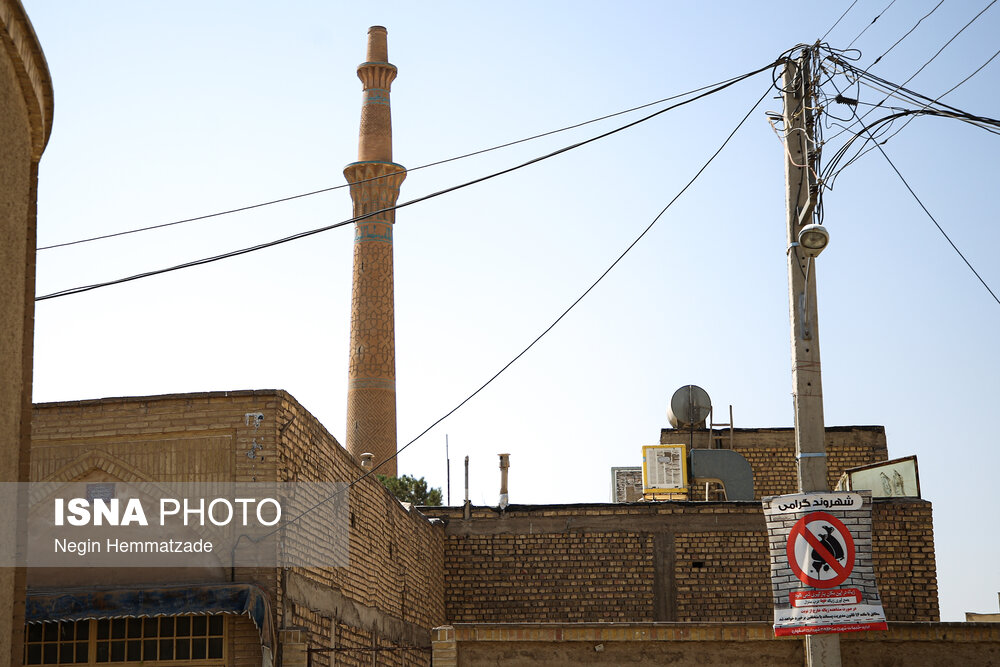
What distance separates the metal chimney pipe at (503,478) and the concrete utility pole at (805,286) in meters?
12.4

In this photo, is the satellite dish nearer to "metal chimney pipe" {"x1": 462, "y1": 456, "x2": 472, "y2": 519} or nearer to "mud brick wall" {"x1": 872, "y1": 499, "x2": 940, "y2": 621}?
"mud brick wall" {"x1": 872, "y1": 499, "x2": 940, "y2": 621}

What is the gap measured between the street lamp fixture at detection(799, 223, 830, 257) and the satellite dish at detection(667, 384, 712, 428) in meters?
16.7

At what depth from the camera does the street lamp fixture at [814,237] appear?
9258 mm

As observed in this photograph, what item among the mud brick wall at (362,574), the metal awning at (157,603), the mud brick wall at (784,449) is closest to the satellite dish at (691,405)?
the mud brick wall at (784,449)

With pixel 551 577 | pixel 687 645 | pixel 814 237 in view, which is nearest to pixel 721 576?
pixel 551 577

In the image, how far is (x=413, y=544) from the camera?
18562mm

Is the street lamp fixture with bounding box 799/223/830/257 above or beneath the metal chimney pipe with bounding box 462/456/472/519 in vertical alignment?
above

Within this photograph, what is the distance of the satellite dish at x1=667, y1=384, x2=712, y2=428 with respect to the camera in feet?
A: 84.7

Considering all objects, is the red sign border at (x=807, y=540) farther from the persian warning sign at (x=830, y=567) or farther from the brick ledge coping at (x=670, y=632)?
the brick ledge coping at (x=670, y=632)

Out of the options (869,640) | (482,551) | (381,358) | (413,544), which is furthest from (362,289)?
(869,640)

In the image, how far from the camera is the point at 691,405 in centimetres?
2588

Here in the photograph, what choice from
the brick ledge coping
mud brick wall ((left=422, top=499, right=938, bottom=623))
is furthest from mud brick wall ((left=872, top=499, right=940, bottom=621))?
the brick ledge coping

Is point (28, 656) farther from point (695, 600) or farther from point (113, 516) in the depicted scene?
point (695, 600)

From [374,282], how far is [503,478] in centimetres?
1375
